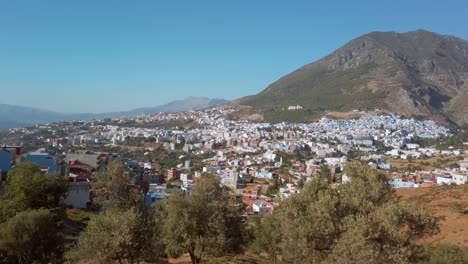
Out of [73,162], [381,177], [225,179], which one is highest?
[381,177]

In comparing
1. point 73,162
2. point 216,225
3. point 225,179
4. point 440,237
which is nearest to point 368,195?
point 216,225

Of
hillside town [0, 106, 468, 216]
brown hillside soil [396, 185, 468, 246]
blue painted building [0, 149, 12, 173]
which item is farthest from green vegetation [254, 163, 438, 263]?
blue painted building [0, 149, 12, 173]

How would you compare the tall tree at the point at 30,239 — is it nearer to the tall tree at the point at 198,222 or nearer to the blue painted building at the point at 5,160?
the tall tree at the point at 198,222

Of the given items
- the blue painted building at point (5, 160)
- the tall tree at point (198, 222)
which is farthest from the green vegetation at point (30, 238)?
the blue painted building at point (5, 160)

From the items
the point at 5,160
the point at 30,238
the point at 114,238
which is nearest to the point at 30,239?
the point at 30,238

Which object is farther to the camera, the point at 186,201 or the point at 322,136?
the point at 322,136

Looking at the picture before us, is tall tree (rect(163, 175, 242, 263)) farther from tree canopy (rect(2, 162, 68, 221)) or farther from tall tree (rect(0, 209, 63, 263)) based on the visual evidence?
tree canopy (rect(2, 162, 68, 221))

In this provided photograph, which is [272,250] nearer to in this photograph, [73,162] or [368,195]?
[368,195]
